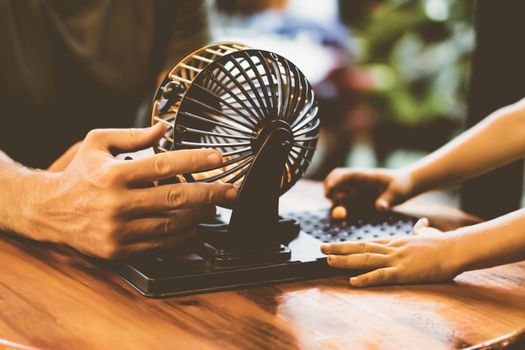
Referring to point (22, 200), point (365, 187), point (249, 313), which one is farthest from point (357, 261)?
point (22, 200)

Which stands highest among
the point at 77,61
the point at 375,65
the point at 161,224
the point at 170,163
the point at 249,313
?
the point at 375,65

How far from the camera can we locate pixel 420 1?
438 cm

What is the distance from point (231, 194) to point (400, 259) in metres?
0.32

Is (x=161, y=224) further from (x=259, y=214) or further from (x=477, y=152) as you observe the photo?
(x=477, y=152)

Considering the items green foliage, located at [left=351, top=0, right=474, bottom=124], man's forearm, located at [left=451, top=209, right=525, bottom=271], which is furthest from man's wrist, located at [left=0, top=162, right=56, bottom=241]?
green foliage, located at [left=351, top=0, right=474, bottom=124]

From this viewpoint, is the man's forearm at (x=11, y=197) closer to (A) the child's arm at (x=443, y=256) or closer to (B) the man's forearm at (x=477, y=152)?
(A) the child's arm at (x=443, y=256)

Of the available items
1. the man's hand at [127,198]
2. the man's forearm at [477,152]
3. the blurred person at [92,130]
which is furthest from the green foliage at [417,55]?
the man's hand at [127,198]

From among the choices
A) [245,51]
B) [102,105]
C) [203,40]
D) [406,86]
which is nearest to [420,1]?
[406,86]

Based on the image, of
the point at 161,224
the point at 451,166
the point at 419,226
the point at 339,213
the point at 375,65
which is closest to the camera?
the point at 161,224

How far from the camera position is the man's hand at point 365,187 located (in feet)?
5.31

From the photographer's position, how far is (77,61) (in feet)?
6.68

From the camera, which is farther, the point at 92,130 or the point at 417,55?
the point at 417,55

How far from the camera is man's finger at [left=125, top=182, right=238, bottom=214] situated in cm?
107

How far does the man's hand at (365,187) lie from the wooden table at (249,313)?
43cm
